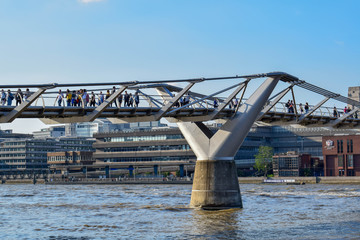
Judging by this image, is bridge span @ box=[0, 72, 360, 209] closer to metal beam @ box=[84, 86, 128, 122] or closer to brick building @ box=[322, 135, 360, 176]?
metal beam @ box=[84, 86, 128, 122]

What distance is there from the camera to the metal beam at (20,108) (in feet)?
136

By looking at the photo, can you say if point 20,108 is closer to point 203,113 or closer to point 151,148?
point 203,113

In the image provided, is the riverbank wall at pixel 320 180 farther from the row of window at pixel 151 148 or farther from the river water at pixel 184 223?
the river water at pixel 184 223

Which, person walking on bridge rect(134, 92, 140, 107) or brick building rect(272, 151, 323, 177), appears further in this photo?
brick building rect(272, 151, 323, 177)

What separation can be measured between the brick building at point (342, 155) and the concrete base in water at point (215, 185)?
115 m

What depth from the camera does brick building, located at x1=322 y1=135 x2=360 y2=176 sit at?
554 feet

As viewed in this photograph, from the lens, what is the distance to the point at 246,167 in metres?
193

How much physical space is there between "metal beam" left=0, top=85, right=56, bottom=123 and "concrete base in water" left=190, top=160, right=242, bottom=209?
21667 mm

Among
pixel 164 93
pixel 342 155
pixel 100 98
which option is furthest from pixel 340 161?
pixel 100 98

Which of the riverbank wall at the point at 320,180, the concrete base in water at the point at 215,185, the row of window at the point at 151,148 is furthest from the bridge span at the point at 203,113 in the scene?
the row of window at the point at 151,148

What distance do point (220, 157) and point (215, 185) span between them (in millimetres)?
2483

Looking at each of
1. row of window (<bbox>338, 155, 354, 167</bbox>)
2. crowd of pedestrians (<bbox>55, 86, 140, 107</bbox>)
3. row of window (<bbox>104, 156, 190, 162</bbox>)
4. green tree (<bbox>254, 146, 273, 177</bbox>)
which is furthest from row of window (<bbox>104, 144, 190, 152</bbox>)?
crowd of pedestrians (<bbox>55, 86, 140, 107</bbox>)

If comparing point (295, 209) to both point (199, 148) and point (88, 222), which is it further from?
point (88, 222)

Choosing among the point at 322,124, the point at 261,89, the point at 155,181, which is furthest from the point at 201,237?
the point at 155,181
